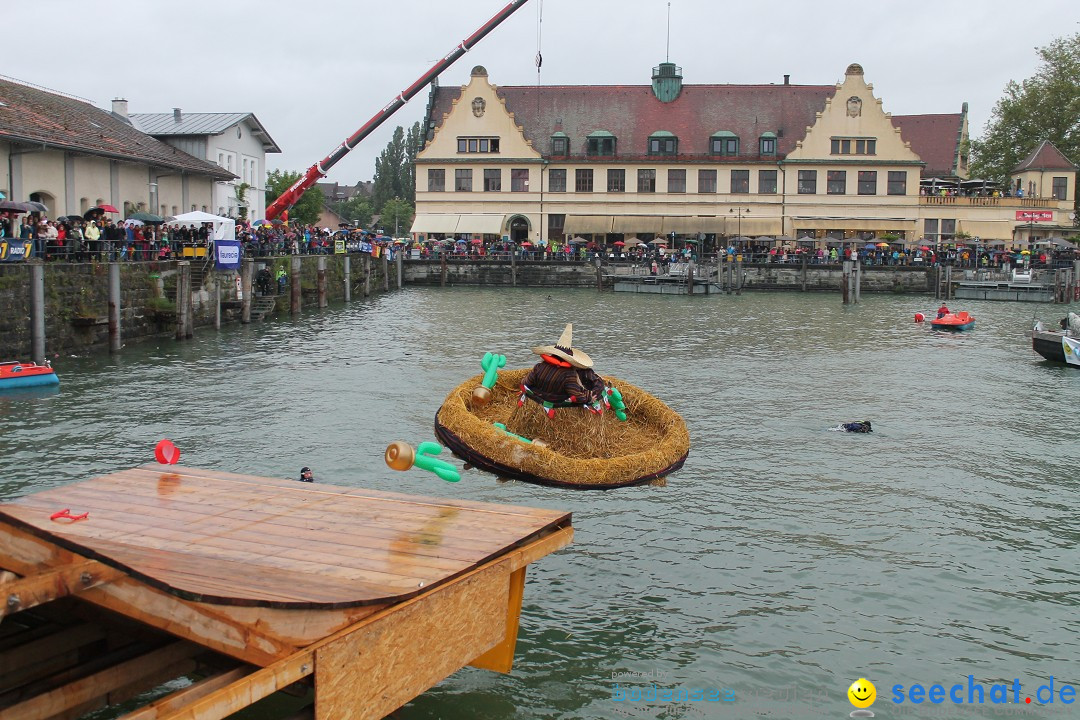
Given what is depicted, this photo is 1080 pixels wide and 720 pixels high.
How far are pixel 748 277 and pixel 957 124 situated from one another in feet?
103

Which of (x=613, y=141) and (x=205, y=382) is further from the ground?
(x=613, y=141)

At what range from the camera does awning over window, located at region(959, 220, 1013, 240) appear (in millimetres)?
78938

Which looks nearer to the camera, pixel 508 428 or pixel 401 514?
pixel 401 514

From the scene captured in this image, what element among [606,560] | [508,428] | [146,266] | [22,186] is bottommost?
[606,560]

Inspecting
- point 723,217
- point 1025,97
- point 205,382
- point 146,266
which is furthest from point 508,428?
point 1025,97

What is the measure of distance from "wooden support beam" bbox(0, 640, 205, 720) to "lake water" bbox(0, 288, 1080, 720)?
170 centimetres

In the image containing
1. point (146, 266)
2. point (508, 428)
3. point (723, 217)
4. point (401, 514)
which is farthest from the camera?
point (723, 217)

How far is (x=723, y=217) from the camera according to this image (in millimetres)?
79562

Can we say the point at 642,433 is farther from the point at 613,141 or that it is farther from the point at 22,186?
the point at 613,141

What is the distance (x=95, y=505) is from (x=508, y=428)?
9.01 meters

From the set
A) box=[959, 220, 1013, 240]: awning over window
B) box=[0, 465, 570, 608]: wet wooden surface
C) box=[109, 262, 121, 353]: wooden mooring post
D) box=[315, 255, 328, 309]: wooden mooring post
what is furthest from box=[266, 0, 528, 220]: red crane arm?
box=[0, 465, 570, 608]: wet wooden surface

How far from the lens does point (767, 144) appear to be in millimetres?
79188

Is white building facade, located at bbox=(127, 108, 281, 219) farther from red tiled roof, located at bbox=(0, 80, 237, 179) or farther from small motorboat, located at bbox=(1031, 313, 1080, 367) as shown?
small motorboat, located at bbox=(1031, 313, 1080, 367)

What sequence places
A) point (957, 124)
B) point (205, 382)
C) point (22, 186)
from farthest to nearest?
point (957, 124), point (22, 186), point (205, 382)
